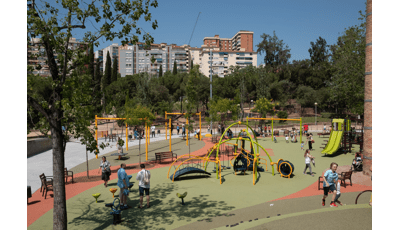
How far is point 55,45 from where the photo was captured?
7.04 meters

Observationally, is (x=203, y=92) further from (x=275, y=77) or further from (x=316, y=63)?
(x=316, y=63)

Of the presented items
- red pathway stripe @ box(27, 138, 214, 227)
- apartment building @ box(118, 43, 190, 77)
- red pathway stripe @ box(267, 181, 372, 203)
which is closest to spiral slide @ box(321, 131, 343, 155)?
red pathway stripe @ box(267, 181, 372, 203)

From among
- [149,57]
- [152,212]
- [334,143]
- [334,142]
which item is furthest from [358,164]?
[149,57]

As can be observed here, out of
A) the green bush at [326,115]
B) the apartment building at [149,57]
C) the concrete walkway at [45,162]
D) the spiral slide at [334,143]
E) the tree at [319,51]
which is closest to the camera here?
the concrete walkway at [45,162]

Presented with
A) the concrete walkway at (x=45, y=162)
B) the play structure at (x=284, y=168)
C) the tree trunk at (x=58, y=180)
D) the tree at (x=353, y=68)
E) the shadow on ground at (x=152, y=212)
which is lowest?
the concrete walkway at (x=45, y=162)

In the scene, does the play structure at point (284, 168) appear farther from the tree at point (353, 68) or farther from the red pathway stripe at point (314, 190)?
the tree at point (353, 68)

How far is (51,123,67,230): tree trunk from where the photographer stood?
7.12m

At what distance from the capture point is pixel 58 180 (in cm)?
720

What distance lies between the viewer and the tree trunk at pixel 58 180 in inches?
280

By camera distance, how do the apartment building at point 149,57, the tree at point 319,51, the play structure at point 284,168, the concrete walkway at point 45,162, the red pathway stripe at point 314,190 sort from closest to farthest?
the red pathway stripe at point 314,190 → the play structure at point 284,168 → the concrete walkway at point 45,162 → the tree at point 319,51 → the apartment building at point 149,57

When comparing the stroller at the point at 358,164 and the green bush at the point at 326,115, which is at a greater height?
the green bush at the point at 326,115

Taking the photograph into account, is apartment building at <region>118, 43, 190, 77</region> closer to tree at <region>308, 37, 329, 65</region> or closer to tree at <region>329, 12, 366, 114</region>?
tree at <region>308, 37, 329, 65</region>

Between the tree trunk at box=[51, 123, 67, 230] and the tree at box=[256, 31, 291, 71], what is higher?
the tree at box=[256, 31, 291, 71]

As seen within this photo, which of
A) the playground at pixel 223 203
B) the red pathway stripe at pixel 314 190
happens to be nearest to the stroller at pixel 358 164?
the playground at pixel 223 203
